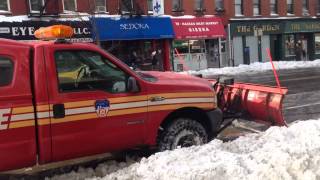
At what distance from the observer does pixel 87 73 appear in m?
6.67

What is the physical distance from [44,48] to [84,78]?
0.63 metres

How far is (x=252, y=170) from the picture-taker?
18.7 ft

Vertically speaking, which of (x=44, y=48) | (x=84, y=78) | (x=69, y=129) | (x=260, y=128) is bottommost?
(x=260, y=128)

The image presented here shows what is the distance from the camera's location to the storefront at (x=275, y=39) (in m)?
39.0

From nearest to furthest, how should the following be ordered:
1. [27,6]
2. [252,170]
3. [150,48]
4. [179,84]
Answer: [252,170], [179,84], [27,6], [150,48]

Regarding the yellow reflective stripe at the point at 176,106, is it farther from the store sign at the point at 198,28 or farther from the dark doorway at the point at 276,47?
the dark doorway at the point at 276,47

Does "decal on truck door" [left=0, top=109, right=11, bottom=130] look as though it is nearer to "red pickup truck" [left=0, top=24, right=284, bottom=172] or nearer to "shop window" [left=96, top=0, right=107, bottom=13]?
"red pickup truck" [left=0, top=24, right=284, bottom=172]

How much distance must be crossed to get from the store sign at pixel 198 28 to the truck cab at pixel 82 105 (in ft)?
88.8

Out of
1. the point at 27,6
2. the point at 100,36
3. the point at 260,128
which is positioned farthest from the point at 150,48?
the point at 260,128

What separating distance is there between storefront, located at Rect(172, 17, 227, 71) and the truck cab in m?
27.0

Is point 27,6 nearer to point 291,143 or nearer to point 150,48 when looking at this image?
point 150,48

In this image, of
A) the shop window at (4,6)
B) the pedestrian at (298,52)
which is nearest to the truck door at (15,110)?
the shop window at (4,6)

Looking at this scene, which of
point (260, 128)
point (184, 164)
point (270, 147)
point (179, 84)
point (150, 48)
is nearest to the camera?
point (184, 164)

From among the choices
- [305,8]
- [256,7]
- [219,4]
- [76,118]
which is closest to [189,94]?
[76,118]
